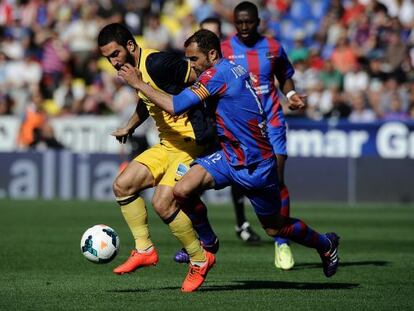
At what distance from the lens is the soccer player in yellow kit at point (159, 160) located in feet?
29.6

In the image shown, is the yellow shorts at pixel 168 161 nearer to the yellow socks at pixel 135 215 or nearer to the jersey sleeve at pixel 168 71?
the yellow socks at pixel 135 215

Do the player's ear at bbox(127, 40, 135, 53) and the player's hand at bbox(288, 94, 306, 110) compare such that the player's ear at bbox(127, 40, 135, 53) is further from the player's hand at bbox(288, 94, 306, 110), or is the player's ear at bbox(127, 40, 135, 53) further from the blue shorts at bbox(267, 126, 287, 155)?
the blue shorts at bbox(267, 126, 287, 155)

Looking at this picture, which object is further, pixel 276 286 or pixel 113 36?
pixel 276 286

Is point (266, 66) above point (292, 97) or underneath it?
above

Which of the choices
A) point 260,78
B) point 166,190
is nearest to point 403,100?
point 260,78

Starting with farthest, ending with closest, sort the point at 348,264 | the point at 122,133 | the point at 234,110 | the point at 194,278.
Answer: the point at 348,264, the point at 122,133, the point at 194,278, the point at 234,110

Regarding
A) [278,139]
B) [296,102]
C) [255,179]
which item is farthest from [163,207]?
[278,139]

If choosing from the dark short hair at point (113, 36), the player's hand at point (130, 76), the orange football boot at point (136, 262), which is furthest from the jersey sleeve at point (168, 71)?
the orange football boot at point (136, 262)

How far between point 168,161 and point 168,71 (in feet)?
2.67

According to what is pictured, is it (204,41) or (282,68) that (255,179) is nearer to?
(204,41)

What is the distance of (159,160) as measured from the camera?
9.54 metres

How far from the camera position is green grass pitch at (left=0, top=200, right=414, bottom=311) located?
8.14 metres

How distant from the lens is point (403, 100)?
73.2ft

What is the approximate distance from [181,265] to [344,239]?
13.0 ft
